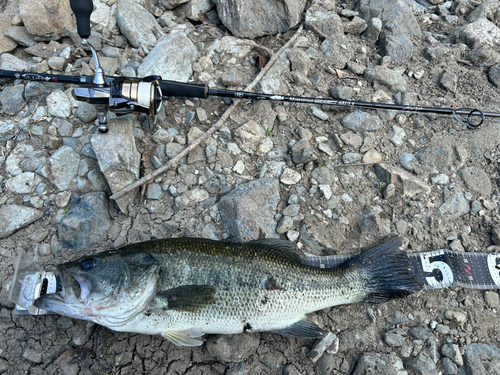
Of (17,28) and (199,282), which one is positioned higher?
(17,28)

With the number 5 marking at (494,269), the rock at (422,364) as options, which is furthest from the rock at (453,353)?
the number 5 marking at (494,269)

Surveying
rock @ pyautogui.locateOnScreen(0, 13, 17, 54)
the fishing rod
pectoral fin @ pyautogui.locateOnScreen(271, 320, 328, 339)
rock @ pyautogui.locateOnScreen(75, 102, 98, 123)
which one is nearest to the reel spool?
the fishing rod

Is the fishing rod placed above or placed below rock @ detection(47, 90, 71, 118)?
above

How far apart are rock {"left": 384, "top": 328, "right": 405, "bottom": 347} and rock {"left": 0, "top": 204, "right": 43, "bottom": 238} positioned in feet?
12.6

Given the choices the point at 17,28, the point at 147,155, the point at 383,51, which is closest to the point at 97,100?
the point at 147,155

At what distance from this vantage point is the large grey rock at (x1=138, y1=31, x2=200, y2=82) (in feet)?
14.1

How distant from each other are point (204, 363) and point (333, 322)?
1.35 metres

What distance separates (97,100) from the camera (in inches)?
140

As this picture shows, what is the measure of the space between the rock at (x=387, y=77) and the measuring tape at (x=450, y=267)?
7.55 ft

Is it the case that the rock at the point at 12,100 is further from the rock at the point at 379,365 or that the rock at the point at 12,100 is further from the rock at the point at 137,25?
the rock at the point at 379,365

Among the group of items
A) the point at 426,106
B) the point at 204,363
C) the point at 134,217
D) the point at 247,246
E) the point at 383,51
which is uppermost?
the point at 383,51

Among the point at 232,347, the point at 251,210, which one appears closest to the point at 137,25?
the point at 251,210

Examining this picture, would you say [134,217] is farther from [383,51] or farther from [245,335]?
[383,51]

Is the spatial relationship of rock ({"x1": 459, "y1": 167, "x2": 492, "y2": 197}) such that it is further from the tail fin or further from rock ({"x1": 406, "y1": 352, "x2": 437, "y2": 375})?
rock ({"x1": 406, "y1": 352, "x2": 437, "y2": 375})
